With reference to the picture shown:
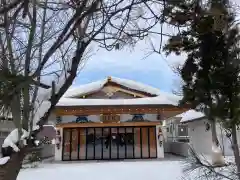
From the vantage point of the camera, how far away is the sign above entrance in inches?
668

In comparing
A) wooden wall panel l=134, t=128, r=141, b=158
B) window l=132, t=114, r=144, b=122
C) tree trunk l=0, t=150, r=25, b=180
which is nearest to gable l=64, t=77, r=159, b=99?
window l=132, t=114, r=144, b=122

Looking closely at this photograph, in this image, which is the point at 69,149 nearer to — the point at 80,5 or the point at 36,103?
the point at 36,103

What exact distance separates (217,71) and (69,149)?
1293 centimetres

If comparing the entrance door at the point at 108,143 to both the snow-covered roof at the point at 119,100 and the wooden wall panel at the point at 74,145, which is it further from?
the snow-covered roof at the point at 119,100

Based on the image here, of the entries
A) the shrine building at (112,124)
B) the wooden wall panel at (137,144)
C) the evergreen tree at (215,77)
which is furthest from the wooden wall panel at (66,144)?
the evergreen tree at (215,77)

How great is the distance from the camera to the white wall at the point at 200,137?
1983 cm

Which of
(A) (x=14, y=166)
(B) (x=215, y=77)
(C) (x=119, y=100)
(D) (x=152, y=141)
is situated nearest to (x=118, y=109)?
(C) (x=119, y=100)

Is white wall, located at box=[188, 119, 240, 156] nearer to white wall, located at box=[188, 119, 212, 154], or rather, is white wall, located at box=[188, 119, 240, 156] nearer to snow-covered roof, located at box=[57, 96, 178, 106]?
white wall, located at box=[188, 119, 212, 154]

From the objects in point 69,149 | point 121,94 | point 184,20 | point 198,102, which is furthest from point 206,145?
point 184,20

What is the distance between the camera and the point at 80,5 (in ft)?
7.09

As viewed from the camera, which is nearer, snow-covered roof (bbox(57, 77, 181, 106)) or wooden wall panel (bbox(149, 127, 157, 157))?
snow-covered roof (bbox(57, 77, 181, 106))

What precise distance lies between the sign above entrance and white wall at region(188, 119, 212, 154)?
5.42m

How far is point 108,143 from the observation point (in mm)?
17484

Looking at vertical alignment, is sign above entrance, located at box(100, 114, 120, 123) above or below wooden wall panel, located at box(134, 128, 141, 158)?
above
